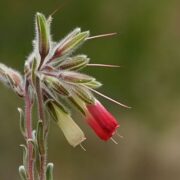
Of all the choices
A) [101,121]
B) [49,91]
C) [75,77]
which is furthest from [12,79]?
[101,121]

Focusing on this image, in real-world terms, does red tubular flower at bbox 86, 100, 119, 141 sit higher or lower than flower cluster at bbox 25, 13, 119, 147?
lower

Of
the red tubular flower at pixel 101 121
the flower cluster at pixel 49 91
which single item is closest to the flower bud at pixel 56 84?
the flower cluster at pixel 49 91

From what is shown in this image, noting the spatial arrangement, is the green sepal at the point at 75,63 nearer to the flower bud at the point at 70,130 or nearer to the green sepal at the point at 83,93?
the green sepal at the point at 83,93

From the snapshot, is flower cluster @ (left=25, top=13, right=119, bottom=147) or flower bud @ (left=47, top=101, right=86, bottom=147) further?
flower bud @ (left=47, top=101, right=86, bottom=147)

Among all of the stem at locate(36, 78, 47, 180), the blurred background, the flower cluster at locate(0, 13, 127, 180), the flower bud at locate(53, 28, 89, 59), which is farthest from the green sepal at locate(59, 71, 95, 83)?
the blurred background

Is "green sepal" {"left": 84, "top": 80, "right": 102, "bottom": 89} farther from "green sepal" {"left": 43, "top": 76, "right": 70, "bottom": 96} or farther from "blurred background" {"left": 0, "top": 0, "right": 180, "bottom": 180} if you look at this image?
"blurred background" {"left": 0, "top": 0, "right": 180, "bottom": 180}

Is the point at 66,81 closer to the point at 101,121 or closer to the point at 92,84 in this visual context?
the point at 92,84
